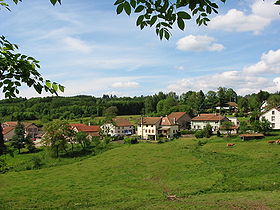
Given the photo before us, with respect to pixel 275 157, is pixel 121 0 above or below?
above

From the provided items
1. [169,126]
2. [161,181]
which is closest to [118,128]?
[169,126]

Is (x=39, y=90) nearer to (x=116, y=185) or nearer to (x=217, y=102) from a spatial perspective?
(x=116, y=185)

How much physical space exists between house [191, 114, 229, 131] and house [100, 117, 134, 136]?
18.6m

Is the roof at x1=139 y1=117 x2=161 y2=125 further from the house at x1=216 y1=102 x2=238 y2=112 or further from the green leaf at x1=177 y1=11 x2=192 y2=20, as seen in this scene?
the green leaf at x1=177 y1=11 x2=192 y2=20

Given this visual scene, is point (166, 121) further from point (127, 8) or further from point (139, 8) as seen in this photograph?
point (127, 8)

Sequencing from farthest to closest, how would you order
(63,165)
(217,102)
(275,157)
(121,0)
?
(217,102) < (63,165) < (275,157) < (121,0)

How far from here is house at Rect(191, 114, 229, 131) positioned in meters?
63.0

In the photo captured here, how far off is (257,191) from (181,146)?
925 inches

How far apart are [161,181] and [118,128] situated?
4514 centimetres

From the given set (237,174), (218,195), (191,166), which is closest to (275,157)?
(237,174)

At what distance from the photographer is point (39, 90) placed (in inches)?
165

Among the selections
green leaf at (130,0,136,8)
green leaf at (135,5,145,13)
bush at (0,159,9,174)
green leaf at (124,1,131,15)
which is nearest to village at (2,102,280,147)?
bush at (0,159,9,174)

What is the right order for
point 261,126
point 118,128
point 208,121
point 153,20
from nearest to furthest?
point 153,20 → point 261,126 → point 208,121 → point 118,128

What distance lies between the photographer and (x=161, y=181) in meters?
28.6
